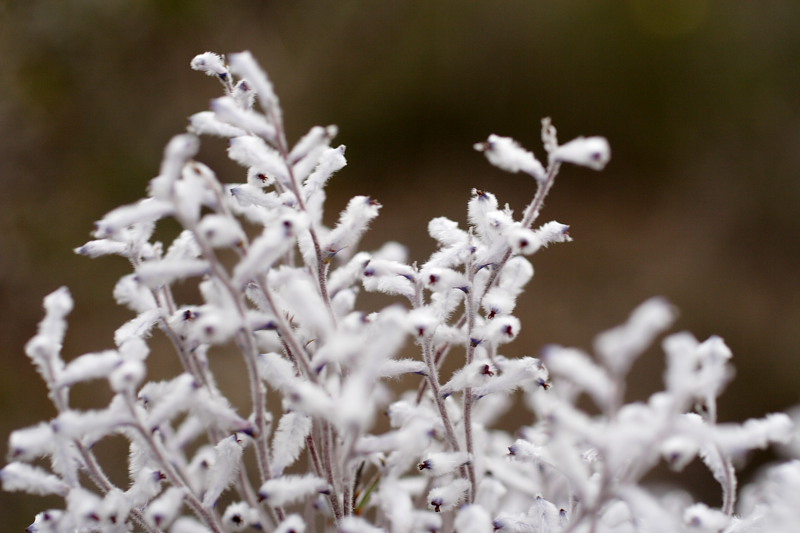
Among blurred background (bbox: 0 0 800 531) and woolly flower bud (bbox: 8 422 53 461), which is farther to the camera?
blurred background (bbox: 0 0 800 531)

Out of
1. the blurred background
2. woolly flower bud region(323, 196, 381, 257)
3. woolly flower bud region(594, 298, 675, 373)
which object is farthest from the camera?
the blurred background

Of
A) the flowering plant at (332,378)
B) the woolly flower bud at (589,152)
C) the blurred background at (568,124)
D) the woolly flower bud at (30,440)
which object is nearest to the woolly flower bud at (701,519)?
the flowering plant at (332,378)

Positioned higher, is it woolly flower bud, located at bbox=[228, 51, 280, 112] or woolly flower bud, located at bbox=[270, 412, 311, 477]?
woolly flower bud, located at bbox=[228, 51, 280, 112]

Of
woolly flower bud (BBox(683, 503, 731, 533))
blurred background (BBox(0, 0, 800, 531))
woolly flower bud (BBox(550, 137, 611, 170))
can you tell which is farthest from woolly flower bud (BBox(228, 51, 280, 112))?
blurred background (BBox(0, 0, 800, 531))

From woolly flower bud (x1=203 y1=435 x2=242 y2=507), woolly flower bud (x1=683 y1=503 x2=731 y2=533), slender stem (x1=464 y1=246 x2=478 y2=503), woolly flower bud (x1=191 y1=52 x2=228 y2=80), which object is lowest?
woolly flower bud (x1=203 y1=435 x2=242 y2=507)

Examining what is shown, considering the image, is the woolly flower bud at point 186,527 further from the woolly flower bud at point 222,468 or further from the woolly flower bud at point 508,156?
the woolly flower bud at point 508,156

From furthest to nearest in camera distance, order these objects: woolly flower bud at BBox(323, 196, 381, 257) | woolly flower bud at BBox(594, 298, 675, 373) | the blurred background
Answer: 1. the blurred background
2. woolly flower bud at BBox(323, 196, 381, 257)
3. woolly flower bud at BBox(594, 298, 675, 373)

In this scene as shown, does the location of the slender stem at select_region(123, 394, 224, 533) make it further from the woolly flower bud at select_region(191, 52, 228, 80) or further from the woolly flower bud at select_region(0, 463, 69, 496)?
the woolly flower bud at select_region(191, 52, 228, 80)
